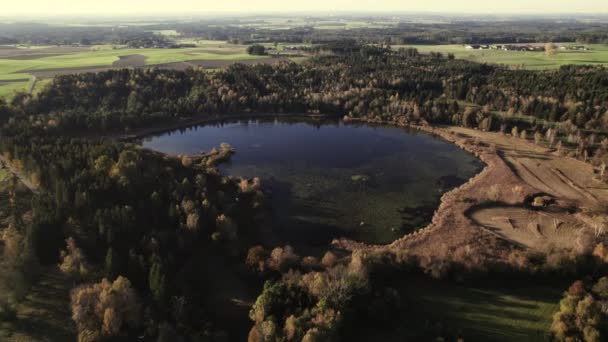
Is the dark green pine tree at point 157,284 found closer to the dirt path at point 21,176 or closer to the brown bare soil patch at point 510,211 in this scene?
the brown bare soil patch at point 510,211

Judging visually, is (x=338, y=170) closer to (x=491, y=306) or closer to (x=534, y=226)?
(x=534, y=226)

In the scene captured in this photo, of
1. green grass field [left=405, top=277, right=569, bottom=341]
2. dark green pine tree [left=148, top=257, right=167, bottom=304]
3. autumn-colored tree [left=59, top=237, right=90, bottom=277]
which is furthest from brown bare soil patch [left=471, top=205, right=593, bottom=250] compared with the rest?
autumn-colored tree [left=59, top=237, right=90, bottom=277]

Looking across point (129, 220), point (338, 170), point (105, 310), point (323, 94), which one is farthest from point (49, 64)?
point (105, 310)

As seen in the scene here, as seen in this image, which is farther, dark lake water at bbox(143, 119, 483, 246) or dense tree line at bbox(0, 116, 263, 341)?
dark lake water at bbox(143, 119, 483, 246)

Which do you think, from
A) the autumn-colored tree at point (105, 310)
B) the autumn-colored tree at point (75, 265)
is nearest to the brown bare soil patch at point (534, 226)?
the autumn-colored tree at point (105, 310)

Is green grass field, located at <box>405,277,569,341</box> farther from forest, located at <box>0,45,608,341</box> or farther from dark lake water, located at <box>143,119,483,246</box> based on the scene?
dark lake water, located at <box>143,119,483,246</box>

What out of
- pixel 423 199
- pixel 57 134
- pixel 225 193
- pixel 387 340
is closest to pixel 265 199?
pixel 225 193
